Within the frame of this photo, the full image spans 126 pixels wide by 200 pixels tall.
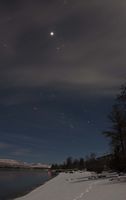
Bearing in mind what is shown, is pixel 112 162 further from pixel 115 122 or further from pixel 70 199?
pixel 70 199

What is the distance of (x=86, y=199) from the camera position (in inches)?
974

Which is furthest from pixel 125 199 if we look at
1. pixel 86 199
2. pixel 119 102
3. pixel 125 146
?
pixel 125 146

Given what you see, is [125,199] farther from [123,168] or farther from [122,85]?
[123,168]

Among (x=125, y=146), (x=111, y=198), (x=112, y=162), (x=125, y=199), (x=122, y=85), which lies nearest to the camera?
(x=125, y=199)

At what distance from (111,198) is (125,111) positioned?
71.2 ft

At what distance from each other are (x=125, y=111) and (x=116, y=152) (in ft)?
80.4

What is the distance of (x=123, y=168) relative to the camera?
64.7 meters

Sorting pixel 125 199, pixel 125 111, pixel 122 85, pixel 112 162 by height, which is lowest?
pixel 125 199

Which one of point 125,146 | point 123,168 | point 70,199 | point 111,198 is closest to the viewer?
point 111,198

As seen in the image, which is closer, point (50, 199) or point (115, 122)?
point (50, 199)

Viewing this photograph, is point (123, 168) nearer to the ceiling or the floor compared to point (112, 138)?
nearer to the floor

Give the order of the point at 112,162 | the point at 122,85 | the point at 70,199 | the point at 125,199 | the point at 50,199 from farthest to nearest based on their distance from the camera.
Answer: the point at 112,162 < the point at 122,85 < the point at 50,199 < the point at 70,199 < the point at 125,199

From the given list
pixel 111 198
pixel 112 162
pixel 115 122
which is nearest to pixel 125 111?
pixel 115 122

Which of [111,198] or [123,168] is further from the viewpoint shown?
[123,168]
